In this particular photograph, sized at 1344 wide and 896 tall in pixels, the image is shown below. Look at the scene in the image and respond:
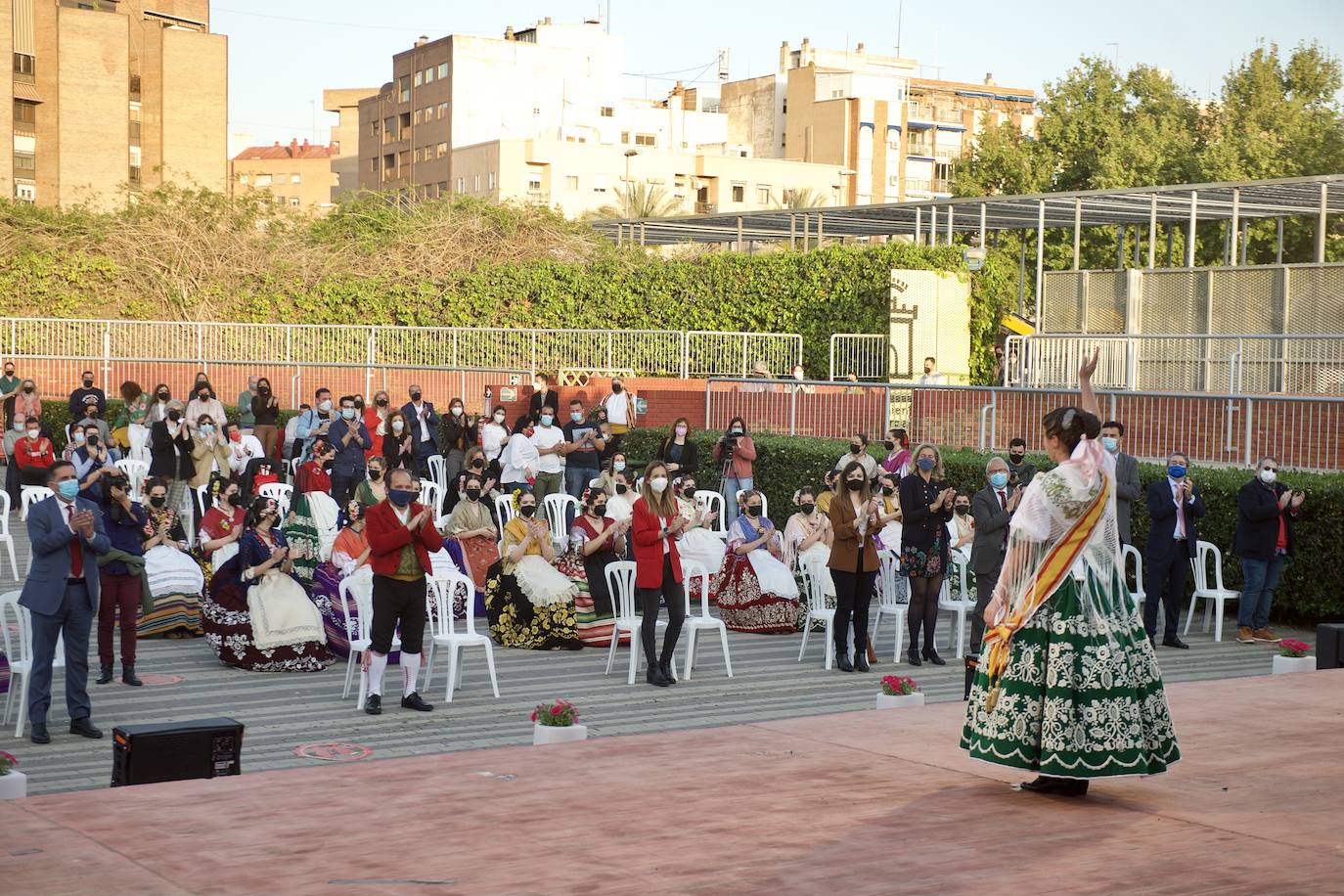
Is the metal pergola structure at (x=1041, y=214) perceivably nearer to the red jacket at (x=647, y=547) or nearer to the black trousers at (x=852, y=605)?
the black trousers at (x=852, y=605)

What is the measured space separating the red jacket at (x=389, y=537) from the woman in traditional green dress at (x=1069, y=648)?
4.54 metres

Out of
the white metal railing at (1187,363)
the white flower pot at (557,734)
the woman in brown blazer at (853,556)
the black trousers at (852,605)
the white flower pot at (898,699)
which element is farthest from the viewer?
the white metal railing at (1187,363)

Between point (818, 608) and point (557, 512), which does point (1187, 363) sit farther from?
point (818, 608)

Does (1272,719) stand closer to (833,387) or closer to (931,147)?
(833,387)

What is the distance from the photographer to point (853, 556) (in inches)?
463

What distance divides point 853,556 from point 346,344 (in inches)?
744

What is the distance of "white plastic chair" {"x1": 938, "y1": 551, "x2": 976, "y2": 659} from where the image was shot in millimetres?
12945

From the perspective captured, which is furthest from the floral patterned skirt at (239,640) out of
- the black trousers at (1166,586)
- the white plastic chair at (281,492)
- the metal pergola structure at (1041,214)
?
the metal pergola structure at (1041,214)

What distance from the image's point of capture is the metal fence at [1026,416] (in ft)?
54.4

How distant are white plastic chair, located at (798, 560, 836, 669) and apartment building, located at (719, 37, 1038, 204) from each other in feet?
237

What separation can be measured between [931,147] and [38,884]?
327 feet

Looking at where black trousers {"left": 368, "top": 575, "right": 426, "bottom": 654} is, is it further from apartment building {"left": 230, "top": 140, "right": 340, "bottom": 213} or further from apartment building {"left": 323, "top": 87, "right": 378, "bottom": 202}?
apartment building {"left": 230, "top": 140, "right": 340, "bottom": 213}

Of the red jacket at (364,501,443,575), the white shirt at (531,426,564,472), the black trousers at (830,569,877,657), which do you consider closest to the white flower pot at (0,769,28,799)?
the red jacket at (364,501,443,575)

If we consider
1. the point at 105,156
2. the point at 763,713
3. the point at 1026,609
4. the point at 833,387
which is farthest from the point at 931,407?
the point at 105,156
